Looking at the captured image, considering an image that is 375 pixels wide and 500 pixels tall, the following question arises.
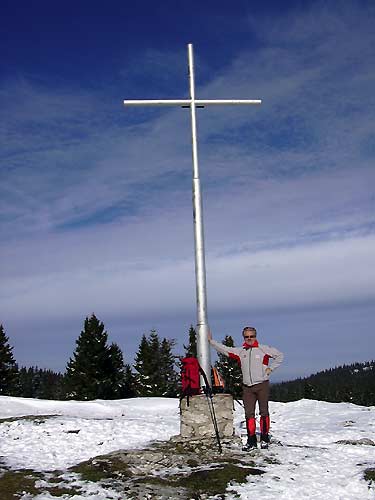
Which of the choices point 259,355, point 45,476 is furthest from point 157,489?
point 259,355

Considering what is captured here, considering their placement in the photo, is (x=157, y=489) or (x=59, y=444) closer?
(x=157, y=489)

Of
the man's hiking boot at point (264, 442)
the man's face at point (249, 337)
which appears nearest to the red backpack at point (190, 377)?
the man's face at point (249, 337)

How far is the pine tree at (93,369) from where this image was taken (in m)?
51.4

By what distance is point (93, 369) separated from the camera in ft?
170

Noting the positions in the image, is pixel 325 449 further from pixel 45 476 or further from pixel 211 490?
pixel 45 476

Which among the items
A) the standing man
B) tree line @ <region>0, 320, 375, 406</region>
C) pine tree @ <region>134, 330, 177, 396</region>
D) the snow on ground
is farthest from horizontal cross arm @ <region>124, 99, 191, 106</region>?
pine tree @ <region>134, 330, 177, 396</region>

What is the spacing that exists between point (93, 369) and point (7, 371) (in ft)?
37.8

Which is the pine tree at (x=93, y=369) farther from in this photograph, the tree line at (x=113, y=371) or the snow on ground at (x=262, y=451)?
the snow on ground at (x=262, y=451)

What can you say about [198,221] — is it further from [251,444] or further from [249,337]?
[251,444]

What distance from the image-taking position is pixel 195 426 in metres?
12.9

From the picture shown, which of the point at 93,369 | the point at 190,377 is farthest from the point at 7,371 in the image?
the point at 190,377

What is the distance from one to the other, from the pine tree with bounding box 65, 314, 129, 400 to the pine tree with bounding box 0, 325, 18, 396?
23.1ft

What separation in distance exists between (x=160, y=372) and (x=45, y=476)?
5121cm

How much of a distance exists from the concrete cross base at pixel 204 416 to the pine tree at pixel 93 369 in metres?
40.0
